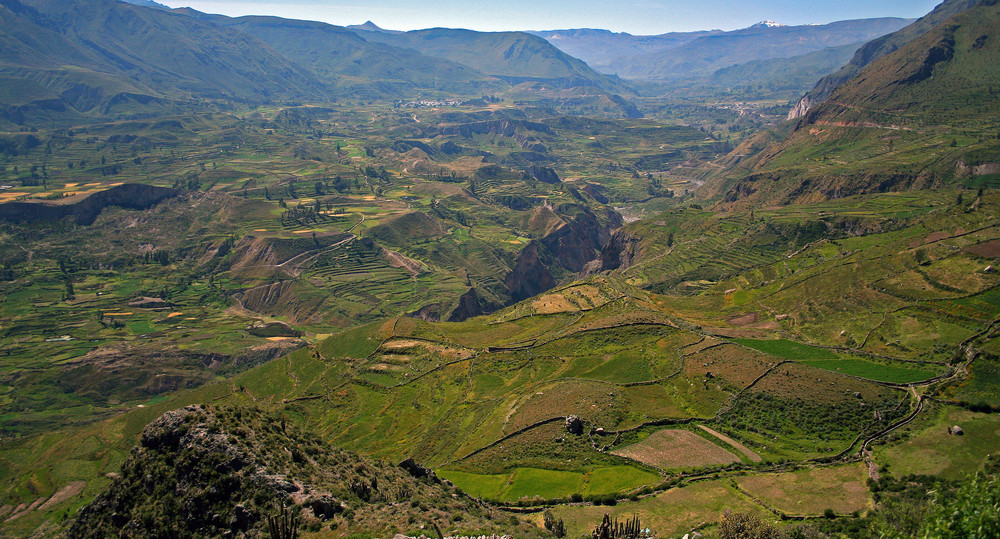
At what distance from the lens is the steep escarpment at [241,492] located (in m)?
37.8

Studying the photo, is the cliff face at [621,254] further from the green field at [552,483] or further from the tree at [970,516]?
the tree at [970,516]

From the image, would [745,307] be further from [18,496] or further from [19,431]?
[19,431]

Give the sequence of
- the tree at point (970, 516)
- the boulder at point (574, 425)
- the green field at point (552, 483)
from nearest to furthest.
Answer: the tree at point (970, 516), the green field at point (552, 483), the boulder at point (574, 425)

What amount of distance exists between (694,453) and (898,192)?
492ft

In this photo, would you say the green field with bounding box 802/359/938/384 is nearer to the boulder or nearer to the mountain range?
the mountain range

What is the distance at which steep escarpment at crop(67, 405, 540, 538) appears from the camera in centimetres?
3784

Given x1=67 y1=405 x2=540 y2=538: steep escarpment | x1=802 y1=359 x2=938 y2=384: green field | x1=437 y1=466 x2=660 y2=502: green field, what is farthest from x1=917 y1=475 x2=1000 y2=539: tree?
x1=802 y1=359 x2=938 y2=384: green field

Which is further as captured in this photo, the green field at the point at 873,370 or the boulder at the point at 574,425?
the green field at the point at 873,370

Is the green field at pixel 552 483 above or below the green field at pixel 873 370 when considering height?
below

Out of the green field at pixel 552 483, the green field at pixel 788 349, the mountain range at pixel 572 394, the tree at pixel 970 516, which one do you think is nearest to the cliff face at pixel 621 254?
the mountain range at pixel 572 394

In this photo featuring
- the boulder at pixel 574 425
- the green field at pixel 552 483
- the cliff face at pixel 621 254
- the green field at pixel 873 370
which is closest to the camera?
the green field at pixel 552 483

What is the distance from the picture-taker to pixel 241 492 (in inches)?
1532

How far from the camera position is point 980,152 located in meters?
161

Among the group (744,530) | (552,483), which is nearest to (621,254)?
(552,483)
